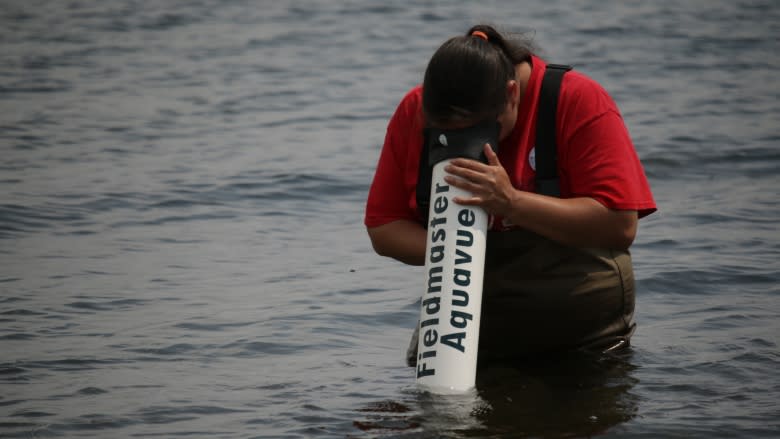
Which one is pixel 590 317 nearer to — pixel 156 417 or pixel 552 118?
pixel 552 118

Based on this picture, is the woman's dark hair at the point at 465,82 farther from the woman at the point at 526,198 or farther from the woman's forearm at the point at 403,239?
the woman's forearm at the point at 403,239

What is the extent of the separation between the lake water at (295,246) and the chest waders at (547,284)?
0.23 metres

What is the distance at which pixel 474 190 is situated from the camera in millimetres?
3746

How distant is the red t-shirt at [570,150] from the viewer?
394cm

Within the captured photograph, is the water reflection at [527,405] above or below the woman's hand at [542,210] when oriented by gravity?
below

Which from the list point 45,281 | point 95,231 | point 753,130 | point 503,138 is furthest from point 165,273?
point 753,130

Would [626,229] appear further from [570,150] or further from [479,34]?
[479,34]

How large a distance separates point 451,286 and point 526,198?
0.36m

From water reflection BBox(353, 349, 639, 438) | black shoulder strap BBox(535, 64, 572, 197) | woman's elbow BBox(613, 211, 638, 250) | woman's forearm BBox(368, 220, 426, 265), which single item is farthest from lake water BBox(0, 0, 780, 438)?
black shoulder strap BBox(535, 64, 572, 197)

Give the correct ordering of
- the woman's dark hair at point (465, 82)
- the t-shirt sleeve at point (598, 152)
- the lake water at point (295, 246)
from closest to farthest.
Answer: the woman's dark hair at point (465, 82), the t-shirt sleeve at point (598, 152), the lake water at point (295, 246)

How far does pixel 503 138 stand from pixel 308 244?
3682 millimetres

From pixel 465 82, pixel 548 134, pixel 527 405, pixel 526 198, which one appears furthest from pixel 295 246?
pixel 465 82

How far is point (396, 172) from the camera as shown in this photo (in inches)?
164

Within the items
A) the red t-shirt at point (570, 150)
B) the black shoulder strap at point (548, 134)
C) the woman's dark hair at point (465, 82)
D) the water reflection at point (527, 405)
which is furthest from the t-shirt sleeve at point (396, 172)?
the water reflection at point (527, 405)
